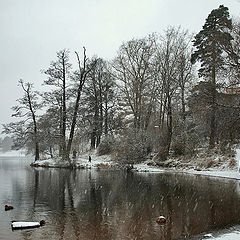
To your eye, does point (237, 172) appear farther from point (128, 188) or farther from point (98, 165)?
point (98, 165)

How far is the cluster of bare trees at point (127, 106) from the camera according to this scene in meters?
31.4

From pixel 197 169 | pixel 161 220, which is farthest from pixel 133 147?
pixel 161 220

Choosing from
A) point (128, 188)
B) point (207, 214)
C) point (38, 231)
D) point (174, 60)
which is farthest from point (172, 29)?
point (38, 231)

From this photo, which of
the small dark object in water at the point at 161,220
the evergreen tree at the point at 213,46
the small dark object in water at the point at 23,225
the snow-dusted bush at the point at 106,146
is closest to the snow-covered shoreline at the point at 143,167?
the snow-dusted bush at the point at 106,146

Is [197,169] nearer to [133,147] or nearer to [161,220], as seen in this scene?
[133,147]

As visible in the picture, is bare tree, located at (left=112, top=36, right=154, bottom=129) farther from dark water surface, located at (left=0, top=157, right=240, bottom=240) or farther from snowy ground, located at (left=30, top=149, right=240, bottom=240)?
dark water surface, located at (left=0, top=157, right=240, bottom=240)

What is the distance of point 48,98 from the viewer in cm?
3534

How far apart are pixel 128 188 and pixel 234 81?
29.7 ft

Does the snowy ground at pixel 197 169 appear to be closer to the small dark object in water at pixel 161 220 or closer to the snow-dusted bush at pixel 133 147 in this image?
the snow-dusted bush at pixel 133 147

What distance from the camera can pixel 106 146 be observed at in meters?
36.1

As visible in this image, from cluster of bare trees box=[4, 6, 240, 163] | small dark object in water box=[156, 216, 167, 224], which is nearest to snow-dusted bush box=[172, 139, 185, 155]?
cluster of bare trees box=[4, 6, 240, 163]

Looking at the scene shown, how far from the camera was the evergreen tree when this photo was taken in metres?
19.2

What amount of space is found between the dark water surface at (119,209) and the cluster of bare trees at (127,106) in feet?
39.9

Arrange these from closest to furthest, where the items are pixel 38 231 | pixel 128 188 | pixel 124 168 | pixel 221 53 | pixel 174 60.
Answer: pixel 38 231
pixel 128 188
pixel 221 53
pixel 124 168
pixel 174 60
